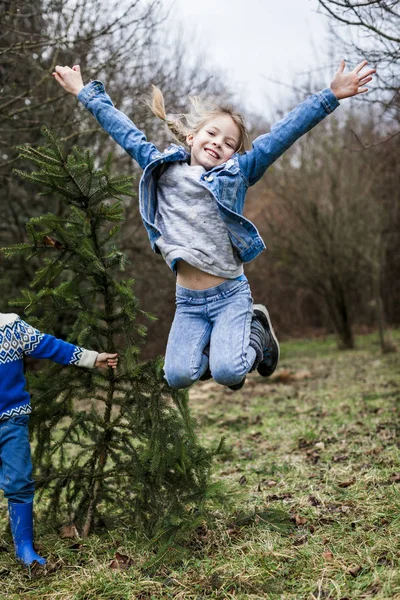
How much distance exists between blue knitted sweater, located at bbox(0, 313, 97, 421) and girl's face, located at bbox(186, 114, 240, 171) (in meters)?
1.32

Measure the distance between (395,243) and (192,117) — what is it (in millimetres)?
15382

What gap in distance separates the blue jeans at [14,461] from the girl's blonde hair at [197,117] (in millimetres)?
1905

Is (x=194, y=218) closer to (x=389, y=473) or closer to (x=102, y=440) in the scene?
(x=102, y=440)

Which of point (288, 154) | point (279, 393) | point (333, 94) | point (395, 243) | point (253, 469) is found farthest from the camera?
point (395, 243)

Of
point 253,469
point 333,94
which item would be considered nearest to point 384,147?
point 253,469

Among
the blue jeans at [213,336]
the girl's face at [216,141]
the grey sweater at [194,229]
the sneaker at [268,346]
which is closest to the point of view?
the blue jeans at [213,336]

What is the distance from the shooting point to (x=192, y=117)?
3.90 meters

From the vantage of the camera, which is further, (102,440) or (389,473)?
(389,473)

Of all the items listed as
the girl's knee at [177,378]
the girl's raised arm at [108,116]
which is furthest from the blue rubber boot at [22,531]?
the girl's raised arm at [108,116]

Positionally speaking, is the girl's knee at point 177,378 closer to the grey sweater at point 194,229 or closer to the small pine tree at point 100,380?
the small pine tree at point 100,380

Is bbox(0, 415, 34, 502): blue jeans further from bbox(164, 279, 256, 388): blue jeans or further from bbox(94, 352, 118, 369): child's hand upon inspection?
bbox(164, 279, 256, 388): blue jeans

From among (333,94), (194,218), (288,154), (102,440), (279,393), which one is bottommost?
(279,393)

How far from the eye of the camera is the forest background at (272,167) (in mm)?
6234

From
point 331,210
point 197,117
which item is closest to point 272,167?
point 331,210
